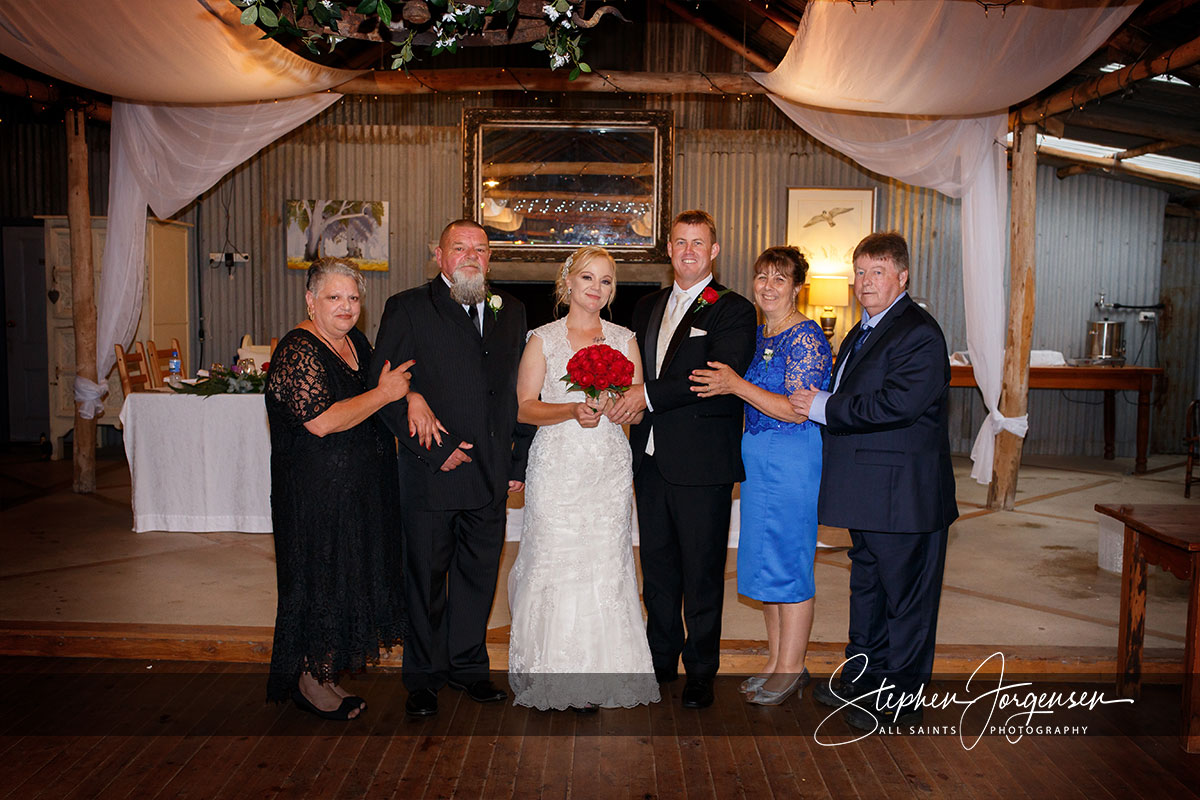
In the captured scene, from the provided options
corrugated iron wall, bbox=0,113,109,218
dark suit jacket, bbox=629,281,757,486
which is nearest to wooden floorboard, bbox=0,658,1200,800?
dark suit jacket, bbox=629,281,757,486

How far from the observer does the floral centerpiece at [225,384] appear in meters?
6.26

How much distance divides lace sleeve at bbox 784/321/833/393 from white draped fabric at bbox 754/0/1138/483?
2062 mm

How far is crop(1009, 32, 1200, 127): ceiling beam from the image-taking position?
5.39m

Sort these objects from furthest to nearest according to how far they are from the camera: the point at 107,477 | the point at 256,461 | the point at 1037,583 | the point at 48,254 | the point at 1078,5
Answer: the point at 48,254 < the point at 107,477 < the point at 256,461 < the point at 1037,583 < the point at 1078,5

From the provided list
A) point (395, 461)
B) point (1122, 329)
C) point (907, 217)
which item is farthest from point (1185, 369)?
point (395, 461)

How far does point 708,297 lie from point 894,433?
0.86 metres

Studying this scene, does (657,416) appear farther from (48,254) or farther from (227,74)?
(48,254)

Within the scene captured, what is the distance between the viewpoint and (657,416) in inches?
143

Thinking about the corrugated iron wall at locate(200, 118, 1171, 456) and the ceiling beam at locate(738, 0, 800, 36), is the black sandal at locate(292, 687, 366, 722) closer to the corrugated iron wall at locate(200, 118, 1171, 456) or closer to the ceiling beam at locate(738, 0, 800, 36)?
the corrugated iron wall at locate(200, 118, 1171, 456)

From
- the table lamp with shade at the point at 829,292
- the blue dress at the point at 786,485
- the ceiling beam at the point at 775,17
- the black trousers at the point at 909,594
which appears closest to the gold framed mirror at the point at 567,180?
the ceiling beam at the point at 775,17

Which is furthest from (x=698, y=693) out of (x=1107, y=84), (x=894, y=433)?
(x=1107, y=84)

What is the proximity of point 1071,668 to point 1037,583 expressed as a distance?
1351 mm

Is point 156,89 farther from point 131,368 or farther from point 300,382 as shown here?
point 300,382

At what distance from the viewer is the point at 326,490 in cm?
336
